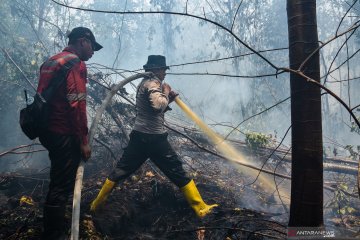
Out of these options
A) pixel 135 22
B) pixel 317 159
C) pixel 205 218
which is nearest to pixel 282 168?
pixel 205 218

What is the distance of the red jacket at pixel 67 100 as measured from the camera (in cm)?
310

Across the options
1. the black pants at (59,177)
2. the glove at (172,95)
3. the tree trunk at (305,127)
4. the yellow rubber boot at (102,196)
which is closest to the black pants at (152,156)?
the yellow rubber boot at (102,196)

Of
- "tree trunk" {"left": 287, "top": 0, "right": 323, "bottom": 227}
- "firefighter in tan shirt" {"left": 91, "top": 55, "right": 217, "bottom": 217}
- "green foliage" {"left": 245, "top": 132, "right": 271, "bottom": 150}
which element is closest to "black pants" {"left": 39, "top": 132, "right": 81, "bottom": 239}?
"firefighter in tan shirt" {"left": 91, "top": 55, "right": 217, "bottom": 217}

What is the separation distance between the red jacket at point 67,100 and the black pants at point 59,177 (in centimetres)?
11

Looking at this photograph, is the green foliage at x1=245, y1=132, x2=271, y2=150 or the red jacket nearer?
the red jacket

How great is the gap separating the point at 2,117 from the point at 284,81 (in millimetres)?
13793

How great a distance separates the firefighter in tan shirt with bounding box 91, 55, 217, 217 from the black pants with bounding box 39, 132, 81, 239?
0.72 m

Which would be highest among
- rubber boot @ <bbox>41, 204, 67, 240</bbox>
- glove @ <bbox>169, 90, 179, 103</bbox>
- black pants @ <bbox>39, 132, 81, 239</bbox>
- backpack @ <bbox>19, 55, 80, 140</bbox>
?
glove @ <bbox>169, 90, 179, 103</bbox>

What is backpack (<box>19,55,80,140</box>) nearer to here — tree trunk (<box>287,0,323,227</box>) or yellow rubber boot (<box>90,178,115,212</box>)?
yellow rubber boot (<box>90,178,115,212</box>)

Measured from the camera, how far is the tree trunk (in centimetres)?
169

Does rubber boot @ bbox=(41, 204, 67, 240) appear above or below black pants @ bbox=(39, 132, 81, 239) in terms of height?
below

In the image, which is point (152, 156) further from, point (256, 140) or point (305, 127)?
point (256, 140)

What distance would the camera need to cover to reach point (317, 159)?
1.69 m

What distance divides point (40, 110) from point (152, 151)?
157cm
